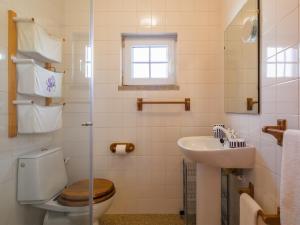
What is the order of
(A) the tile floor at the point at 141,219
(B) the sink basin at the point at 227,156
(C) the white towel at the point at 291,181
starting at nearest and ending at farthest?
1. (C) the white towel at the point at 291,181
2. (B) the sink basin at the point at 227,156
3. (A) the tile floor at the point at 141,219

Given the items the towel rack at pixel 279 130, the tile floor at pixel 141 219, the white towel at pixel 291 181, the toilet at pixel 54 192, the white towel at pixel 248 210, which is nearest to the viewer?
the white towel at pixel 291 181

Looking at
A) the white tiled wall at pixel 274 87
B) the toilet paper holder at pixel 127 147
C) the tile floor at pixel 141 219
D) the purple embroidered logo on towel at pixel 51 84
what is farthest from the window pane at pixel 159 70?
the tile floor at pixel 141 219

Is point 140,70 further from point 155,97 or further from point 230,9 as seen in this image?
point 230,9

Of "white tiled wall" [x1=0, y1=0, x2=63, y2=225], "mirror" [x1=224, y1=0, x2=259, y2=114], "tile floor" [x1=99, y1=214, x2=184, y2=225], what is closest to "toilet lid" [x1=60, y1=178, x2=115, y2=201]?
"white tiled wall" [x1=0, y1=0, x2=63, y2=225]

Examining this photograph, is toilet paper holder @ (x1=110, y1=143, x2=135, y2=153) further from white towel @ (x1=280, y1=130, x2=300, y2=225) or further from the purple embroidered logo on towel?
A: white towel @ (x1=280, y1=130, x2=300, y2=225)

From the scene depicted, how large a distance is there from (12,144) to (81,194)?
0.60m

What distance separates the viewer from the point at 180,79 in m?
2.20

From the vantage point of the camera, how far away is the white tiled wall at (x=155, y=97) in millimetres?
2188

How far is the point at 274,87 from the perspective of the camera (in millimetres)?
1166

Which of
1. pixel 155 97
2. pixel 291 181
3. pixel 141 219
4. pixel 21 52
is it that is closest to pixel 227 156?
pixel 291 181

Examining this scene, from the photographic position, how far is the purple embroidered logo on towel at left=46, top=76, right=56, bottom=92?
1649mm

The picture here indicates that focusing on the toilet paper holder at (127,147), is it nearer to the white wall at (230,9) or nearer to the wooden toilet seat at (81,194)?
the wooden toilet seat at (81,194)

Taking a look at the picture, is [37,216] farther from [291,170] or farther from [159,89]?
[291,170]

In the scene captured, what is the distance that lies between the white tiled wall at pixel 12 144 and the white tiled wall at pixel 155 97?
608 mm
